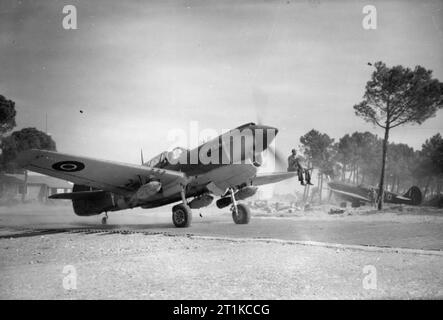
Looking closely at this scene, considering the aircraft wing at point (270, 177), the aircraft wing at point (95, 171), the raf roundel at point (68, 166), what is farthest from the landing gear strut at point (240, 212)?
the raf roundel at point (68, 166)

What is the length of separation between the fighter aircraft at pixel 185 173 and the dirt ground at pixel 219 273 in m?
4.83

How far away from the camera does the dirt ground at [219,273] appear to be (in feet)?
14.7

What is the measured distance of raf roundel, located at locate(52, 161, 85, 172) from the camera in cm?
1189

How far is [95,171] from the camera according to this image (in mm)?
13250

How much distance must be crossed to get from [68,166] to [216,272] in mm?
8443

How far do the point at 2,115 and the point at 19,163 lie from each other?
1003 inches

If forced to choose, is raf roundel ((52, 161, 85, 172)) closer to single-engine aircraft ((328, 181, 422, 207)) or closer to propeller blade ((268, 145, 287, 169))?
propeller blade ((268, 145, 287, 169))

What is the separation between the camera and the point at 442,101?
2853 cm

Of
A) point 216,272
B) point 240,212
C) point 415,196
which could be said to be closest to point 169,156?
point 240,212

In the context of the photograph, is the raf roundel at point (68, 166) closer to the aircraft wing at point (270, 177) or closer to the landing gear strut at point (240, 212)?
the landing gear strut at point (240, 212)

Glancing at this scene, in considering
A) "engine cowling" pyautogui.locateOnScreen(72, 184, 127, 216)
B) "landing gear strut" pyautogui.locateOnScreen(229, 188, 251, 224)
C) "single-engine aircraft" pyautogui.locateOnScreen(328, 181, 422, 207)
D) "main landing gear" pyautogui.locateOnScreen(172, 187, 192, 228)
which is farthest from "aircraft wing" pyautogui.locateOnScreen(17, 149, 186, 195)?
"single-engine aircraft" pyautogui.locateOnScreen(328, 181, 422, 207)

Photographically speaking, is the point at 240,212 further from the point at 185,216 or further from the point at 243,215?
the point at 185,216

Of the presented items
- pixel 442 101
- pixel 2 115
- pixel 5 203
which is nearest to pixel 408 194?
pixel 442 101
